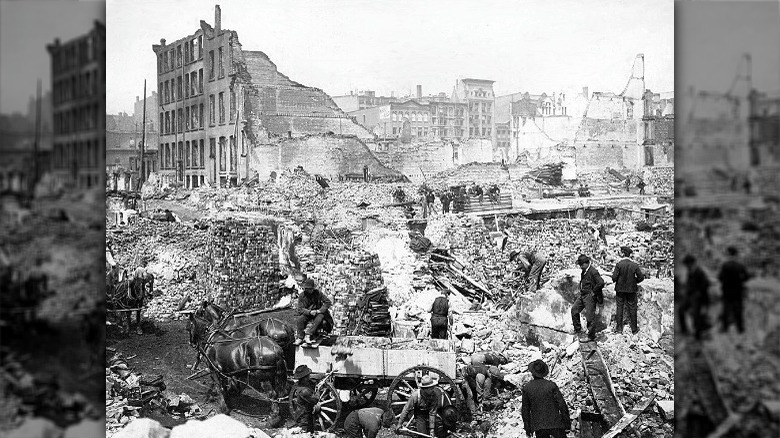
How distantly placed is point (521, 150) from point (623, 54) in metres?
1.32

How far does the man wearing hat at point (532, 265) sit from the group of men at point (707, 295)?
4.16 feet

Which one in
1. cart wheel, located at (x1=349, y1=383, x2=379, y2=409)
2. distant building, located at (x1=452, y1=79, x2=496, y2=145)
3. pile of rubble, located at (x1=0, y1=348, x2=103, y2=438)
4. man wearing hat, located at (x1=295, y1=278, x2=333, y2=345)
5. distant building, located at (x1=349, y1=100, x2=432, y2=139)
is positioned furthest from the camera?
distant building, located at (x1=349, y1=100, x2=432, y2=139)

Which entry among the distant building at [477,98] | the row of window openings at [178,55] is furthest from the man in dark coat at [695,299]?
the row of window openings at [178,55]

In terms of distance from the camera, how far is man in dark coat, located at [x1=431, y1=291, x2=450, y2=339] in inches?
294

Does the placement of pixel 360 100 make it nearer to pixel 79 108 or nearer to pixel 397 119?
pixel 397 119

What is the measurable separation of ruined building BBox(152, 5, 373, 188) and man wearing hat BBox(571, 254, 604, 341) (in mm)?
2561

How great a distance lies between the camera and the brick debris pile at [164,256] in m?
8.00

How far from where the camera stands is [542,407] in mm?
6703

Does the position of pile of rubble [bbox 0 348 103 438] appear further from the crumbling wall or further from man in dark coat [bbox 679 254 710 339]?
man in dark coat [bbox 679 254 710 339]

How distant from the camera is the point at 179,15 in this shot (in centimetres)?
780

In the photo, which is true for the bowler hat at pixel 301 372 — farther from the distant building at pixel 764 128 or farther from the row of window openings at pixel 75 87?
the distant building at pixel 764 128

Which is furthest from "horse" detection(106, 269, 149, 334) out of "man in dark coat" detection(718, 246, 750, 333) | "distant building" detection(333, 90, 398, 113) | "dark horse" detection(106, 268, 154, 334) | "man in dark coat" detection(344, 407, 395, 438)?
"man in dark coat" detection(718, 246, 750, 333)

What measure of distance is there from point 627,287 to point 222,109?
444 cm

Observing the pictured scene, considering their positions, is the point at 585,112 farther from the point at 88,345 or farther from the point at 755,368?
the point at 88,345
